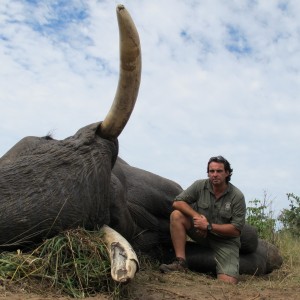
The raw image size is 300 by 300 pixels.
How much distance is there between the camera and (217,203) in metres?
5.23

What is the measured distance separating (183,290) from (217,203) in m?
1.51

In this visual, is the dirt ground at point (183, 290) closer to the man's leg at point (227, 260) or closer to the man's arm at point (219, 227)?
the man's leg at point (227, 260)

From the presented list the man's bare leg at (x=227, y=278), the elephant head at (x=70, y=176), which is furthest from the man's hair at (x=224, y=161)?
the elephant head at (x=70, y=176)

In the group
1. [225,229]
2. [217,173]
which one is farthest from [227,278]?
[217,173]

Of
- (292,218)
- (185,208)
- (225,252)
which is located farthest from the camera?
(292,218)

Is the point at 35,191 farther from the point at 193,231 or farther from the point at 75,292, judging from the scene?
the point at 193,231

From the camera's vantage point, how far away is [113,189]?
4422 millimetres

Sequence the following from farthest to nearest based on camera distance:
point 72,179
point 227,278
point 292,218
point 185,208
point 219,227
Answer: point 292,218 < point 185,208 < point 219,227 < point 227,278 < point 72,179

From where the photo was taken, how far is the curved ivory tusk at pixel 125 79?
11.3 feet

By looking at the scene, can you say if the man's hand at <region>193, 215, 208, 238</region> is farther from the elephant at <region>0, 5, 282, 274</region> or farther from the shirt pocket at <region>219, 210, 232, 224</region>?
the elephant at <region>0, 5, 282, 274</region>

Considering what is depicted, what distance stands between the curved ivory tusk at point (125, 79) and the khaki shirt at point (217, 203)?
1503 mm

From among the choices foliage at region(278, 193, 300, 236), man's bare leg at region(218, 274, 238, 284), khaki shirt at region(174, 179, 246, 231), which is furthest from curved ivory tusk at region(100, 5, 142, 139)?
foliage at region(278, 193, 300, 236)

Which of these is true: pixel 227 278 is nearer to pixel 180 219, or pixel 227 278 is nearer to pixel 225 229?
pixel 225 229

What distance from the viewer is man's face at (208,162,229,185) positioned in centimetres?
516
